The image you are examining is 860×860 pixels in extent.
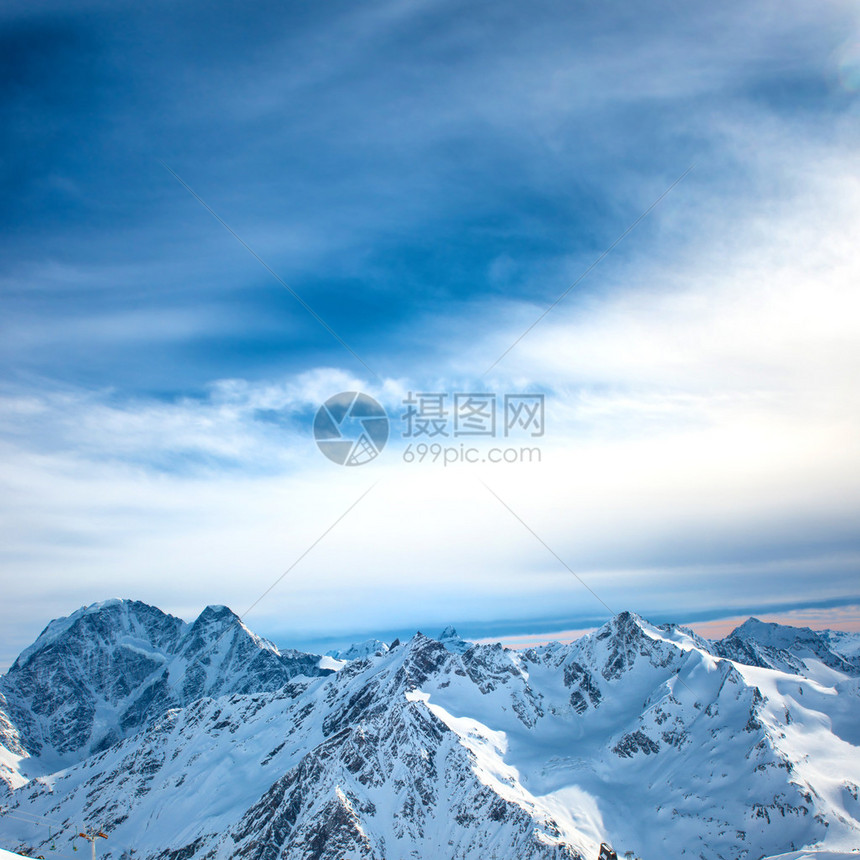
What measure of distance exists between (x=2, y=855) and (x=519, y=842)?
17753cm

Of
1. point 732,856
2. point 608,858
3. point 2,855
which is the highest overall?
point 2,855

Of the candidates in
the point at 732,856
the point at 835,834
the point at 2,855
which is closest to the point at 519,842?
the point at 732,856

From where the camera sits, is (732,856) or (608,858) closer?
(608,858)

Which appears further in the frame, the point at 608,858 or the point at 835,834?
the point at 835,834

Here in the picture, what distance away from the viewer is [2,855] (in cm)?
4916

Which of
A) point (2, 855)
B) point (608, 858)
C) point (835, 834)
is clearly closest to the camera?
point (2, 855)

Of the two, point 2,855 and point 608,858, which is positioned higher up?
point 2,855

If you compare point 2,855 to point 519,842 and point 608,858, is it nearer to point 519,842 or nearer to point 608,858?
point 608,858

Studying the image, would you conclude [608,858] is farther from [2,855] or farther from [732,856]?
[732,856]

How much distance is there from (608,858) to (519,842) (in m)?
90.4

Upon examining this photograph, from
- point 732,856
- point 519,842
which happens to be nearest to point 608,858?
point 519,842

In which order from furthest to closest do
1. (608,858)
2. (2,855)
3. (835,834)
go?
(835,834) < (608,858) < (2,855)

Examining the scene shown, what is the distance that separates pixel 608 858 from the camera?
377ft

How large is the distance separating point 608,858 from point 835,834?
118 metres
